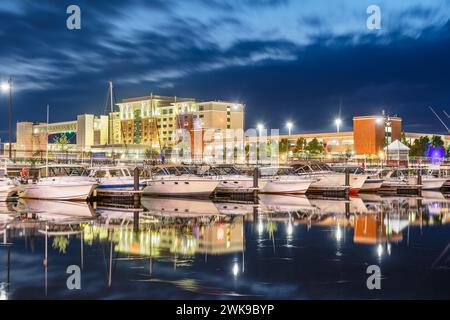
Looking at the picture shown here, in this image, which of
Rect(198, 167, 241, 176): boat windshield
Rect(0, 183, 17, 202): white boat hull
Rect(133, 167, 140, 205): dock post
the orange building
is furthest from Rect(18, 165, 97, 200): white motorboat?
the orange building

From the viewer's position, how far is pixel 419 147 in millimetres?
136000

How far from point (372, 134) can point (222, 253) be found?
111 m

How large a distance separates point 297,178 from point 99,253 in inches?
1426

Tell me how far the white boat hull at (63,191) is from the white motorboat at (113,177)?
1.76 m

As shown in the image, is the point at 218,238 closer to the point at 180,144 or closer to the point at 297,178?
the point at 297,178

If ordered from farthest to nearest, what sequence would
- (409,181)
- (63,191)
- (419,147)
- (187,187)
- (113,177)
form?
1. (419,147)
2. (409,181)
3. (187,187)
4. (113,177)
5. (63,191)

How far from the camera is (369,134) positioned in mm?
128125

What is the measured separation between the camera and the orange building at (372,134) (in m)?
128

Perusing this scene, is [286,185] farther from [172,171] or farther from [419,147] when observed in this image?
[419,147]

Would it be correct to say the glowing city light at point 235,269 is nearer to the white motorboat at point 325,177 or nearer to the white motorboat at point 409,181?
the white motorboat at point 325,177

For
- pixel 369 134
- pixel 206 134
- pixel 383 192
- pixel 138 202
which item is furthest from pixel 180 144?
pixel 138 202

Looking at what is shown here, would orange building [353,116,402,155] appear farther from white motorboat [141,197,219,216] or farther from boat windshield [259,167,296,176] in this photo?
white motorboat [141,197,219,216]

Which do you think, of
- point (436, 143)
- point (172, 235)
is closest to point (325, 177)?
point (172, 235)

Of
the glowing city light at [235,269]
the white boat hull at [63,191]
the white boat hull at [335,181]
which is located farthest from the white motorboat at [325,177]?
the glowing city light at [235,269]
